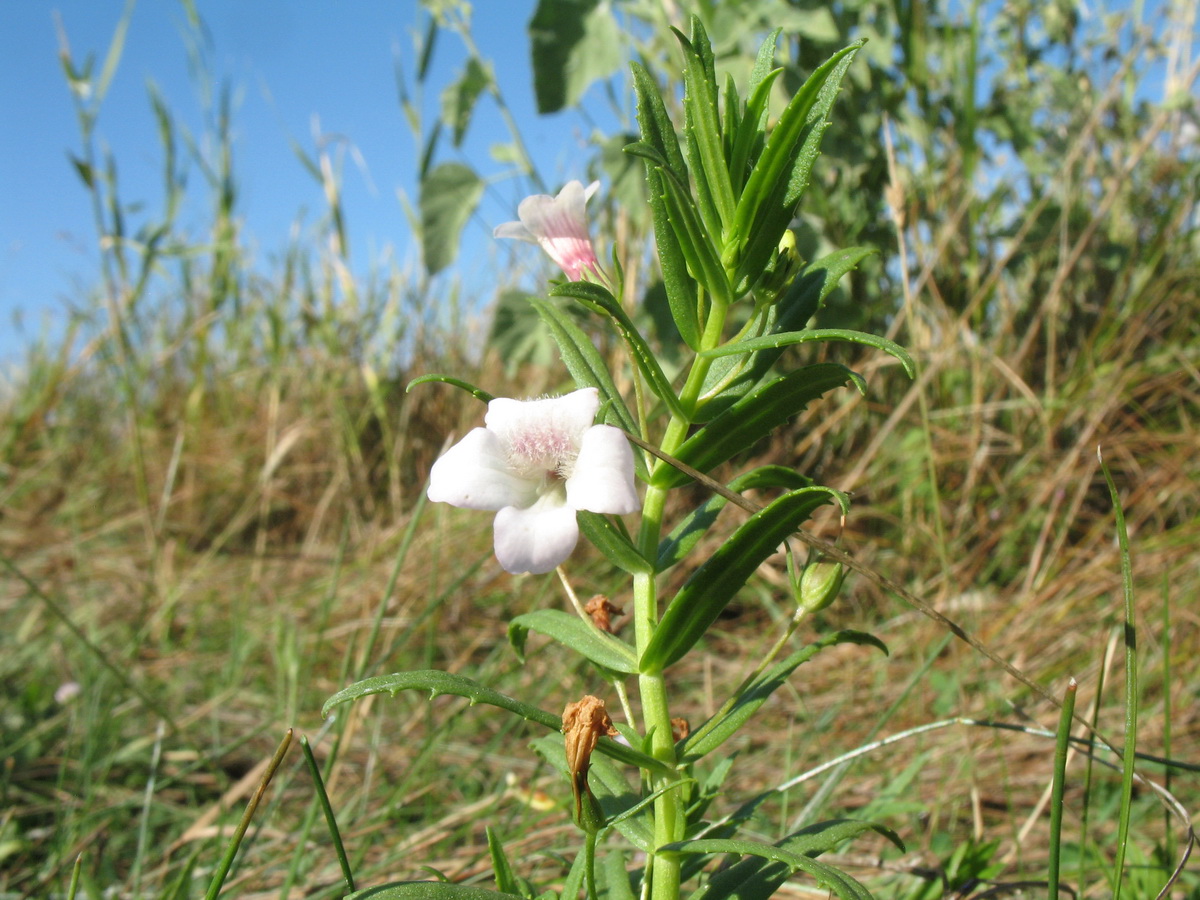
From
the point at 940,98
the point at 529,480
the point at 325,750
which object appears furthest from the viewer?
Answer: the point at 940,98

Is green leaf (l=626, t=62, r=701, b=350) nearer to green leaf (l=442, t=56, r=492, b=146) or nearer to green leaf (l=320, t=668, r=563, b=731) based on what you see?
green leaf (l=320, t=668, r=563, b=731)

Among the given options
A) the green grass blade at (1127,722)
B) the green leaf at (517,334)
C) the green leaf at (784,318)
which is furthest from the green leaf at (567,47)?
the green grass blade at (1127,722)

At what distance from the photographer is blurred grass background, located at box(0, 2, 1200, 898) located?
1.81m

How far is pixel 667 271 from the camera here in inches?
38.5

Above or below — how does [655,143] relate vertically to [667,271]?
above

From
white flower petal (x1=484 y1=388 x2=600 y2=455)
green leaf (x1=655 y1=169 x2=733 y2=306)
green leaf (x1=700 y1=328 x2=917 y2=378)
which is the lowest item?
white flower petal (x1=484 y1=388 x2=600 y2=455)

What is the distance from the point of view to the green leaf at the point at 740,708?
3.16ft

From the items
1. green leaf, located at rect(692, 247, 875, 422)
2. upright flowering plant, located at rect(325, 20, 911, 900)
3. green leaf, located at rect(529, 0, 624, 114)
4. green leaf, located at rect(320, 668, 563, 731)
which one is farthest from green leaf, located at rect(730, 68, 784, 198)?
green leaf, located at rect(529, 0, 624, 114)

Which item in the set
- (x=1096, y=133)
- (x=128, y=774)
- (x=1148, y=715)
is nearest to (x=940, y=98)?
(x=1096, y=133)

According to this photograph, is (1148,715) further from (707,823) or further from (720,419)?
(720,419)

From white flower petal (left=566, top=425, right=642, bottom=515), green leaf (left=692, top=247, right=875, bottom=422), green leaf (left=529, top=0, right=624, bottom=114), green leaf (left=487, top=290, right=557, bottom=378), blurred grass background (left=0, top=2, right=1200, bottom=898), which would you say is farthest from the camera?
green leaf (left=487, top=290, right=557, bottom=378)

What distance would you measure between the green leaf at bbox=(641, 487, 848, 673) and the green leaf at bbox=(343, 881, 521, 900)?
0.89ft

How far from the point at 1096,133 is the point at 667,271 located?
3.02m

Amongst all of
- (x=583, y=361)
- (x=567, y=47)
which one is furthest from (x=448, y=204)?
(x=583, y=361)
